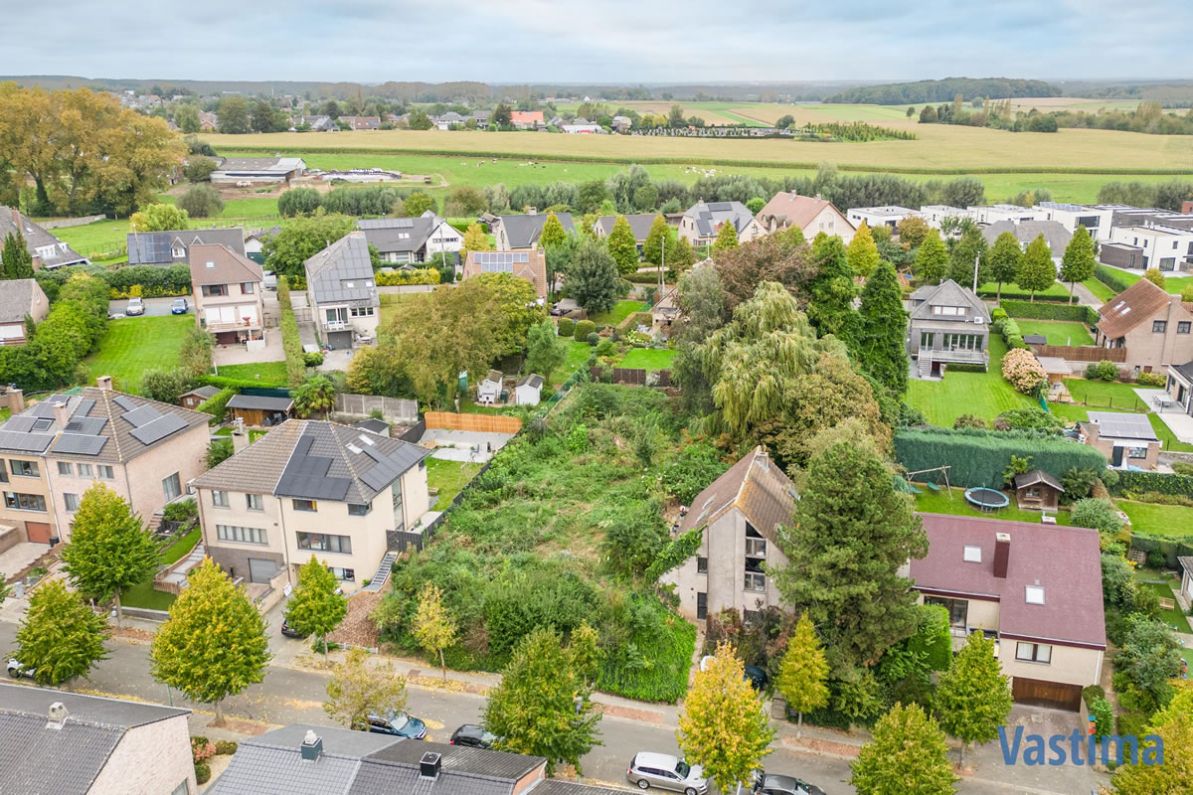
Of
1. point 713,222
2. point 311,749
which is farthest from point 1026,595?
point 713,222

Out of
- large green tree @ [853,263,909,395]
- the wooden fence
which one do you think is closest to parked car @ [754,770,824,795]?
the wooden fence

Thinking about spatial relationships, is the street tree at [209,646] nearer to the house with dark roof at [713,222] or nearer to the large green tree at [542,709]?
the large green tree at [542,709]

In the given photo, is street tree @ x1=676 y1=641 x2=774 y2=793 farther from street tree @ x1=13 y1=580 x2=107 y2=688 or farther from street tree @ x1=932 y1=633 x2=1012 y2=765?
street tree @ x1=13 y1=580 x2=107 y2=688

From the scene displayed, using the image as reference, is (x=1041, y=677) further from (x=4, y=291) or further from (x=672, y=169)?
(x=672, y=169)

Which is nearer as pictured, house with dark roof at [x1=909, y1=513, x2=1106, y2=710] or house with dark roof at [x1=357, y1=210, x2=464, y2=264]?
house with dark roof at [x1=909, y1=513, x2=1106, y2=710]

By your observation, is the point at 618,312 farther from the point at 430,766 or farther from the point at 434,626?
the point at 430,766

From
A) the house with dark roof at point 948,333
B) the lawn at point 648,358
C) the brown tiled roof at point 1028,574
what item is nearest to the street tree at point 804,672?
the brown tiled roof at point 1028,574
